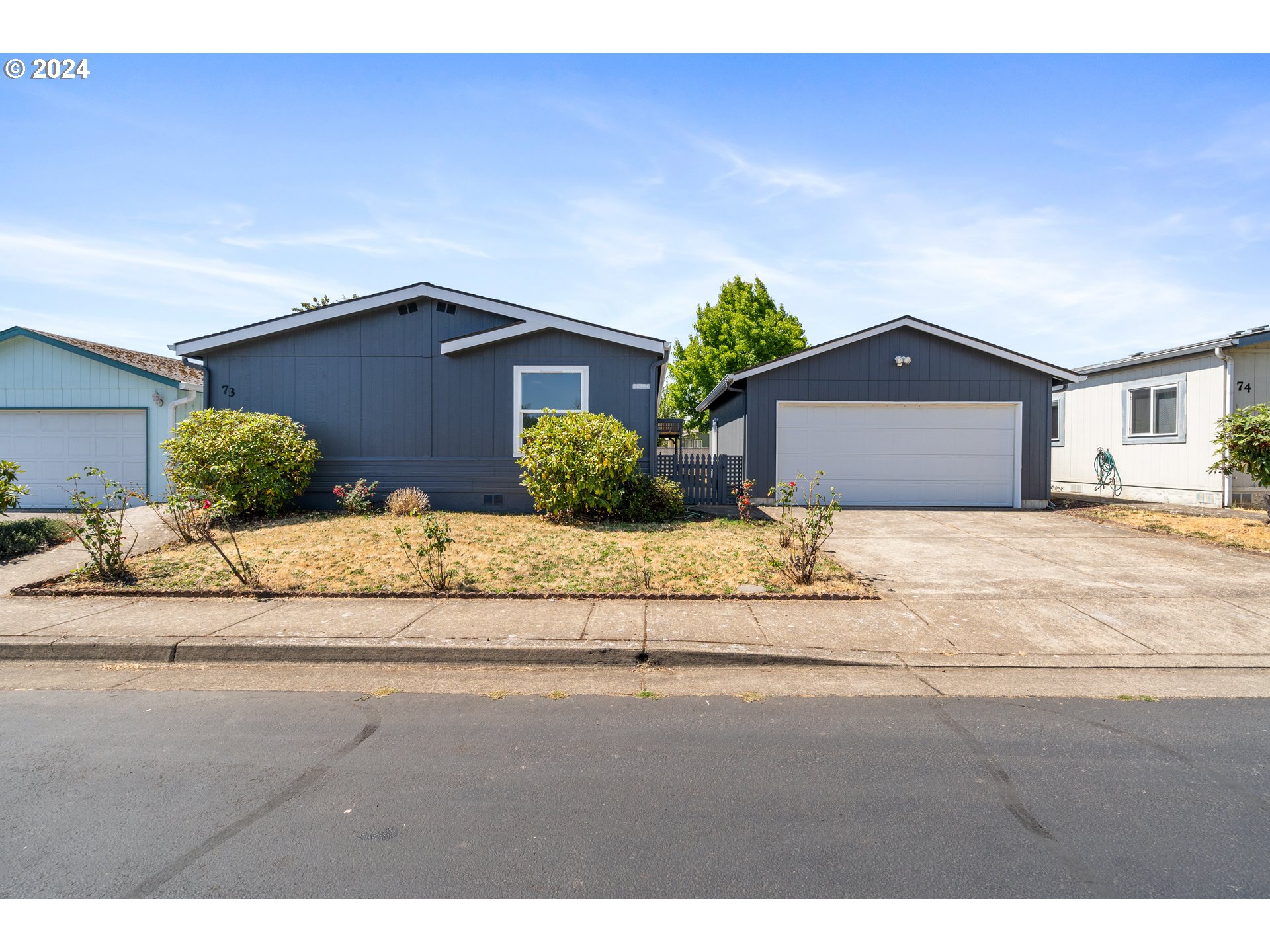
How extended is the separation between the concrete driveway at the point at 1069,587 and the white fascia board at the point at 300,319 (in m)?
8.89

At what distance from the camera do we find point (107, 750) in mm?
3576

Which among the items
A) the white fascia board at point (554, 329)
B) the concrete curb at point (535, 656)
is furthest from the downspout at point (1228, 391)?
the white fascia board at point (554, 329)

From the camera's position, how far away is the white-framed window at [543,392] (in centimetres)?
1246

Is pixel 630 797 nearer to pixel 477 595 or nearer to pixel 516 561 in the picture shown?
pixel 477 595

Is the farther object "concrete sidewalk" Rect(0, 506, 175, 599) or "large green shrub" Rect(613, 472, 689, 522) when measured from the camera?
"large green shrub" Rect(613, 472, 689, 522)

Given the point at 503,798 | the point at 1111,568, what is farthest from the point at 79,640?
the point at 1111,568

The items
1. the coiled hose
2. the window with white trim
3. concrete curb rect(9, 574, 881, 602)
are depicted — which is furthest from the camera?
the coiled hose

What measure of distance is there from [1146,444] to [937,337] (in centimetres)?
567

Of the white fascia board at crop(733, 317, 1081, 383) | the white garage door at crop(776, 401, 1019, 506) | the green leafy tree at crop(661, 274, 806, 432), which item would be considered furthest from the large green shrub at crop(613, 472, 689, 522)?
the green leafy tree at crop(661, 274, 806, 432)

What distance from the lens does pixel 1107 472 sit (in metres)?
16.0

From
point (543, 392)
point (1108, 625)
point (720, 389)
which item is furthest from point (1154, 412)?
point (543, 392)

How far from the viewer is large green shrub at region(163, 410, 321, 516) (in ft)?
35.0

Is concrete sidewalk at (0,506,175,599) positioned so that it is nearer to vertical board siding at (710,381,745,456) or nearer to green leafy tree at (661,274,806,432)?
vertical board siding at (710,381,745,456)

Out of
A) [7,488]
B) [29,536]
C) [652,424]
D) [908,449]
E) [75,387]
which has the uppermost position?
[75,387]
